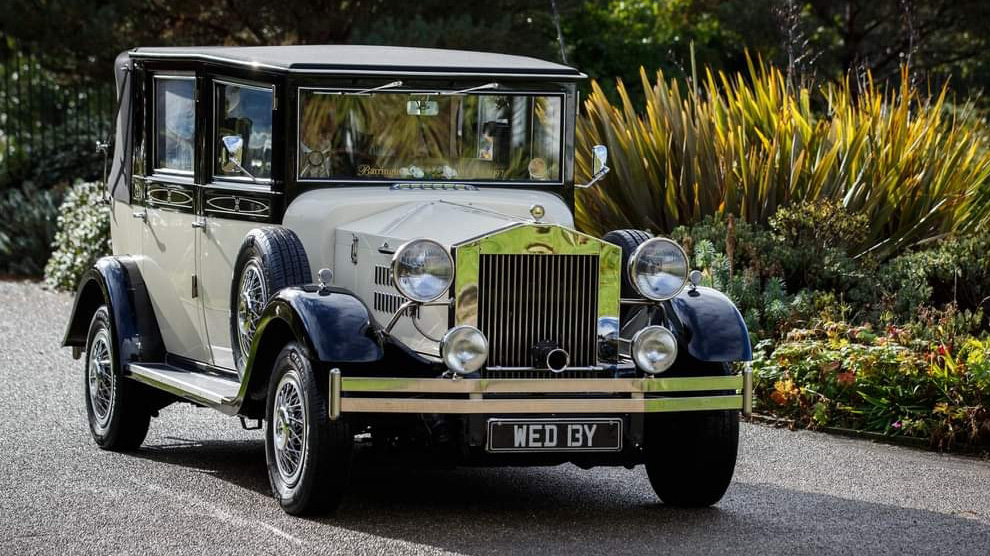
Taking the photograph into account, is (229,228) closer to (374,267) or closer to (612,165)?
(374,267)

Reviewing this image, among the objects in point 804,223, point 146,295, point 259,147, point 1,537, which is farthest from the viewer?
point 804,223

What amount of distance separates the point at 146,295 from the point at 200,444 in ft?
2.82

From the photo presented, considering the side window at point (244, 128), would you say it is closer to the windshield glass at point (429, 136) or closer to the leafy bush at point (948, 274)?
the windshield glass at point (429, 136)

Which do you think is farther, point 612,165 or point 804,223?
point 612,165

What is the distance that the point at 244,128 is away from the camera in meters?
7.50

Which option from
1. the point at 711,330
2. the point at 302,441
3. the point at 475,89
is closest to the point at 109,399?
the point at 302,441

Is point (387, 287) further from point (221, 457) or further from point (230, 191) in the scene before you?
point (221, 457)

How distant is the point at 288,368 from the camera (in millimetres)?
6484

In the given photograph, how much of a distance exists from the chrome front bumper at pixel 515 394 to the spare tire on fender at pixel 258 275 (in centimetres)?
88

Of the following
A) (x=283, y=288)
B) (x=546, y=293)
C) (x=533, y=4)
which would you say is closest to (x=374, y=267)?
(x=283, y=288)

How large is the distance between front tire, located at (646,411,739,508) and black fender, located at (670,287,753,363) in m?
0.29

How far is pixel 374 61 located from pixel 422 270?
5.10 ft

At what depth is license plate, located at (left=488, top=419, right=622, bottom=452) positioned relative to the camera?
616 cm

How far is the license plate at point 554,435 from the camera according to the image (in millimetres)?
6156
